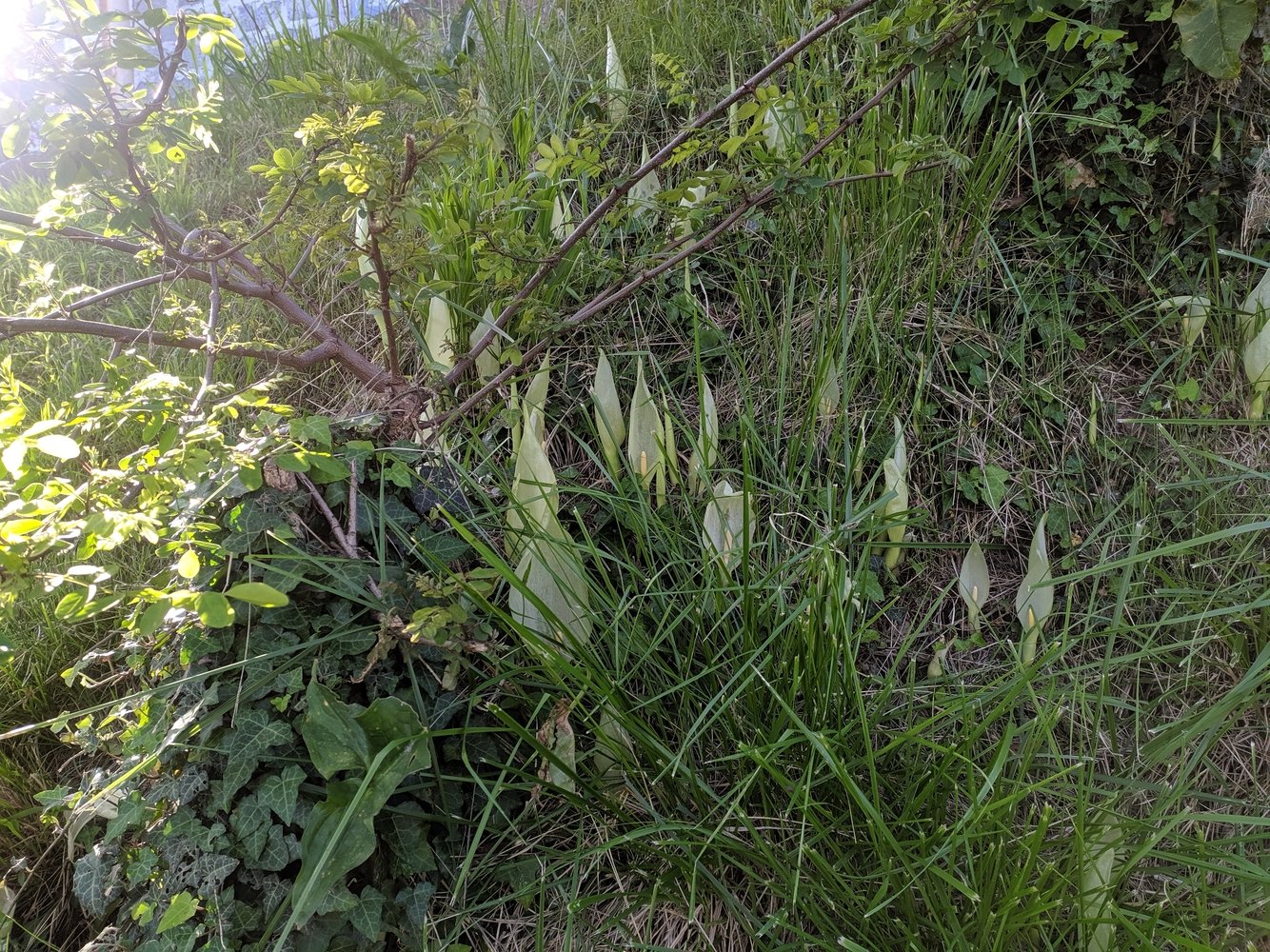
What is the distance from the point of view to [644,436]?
146 cm

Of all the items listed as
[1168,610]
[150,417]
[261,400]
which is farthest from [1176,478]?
[150,417]

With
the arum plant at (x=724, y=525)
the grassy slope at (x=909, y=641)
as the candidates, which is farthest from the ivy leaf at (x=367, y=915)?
the arum plant at (x=724, y=525)

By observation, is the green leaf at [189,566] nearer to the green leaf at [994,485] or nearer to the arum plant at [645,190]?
the arum plant at [645,190]

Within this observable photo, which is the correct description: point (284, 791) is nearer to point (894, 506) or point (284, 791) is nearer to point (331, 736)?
point (331, 736)

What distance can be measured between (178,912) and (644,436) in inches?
37.9

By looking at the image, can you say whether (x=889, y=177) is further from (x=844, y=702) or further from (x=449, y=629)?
(x=449, y=629)

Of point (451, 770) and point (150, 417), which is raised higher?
point (150, 417)

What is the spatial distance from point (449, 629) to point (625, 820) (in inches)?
15.1

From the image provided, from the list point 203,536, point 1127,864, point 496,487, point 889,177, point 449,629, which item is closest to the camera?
point 1127,864

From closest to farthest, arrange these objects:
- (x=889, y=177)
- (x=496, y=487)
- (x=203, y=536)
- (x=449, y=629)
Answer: (x=449, y=629)
(x=203, y=536)
(x=496, y=487)
(x=889, y=177)

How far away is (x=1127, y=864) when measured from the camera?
102 centimetres

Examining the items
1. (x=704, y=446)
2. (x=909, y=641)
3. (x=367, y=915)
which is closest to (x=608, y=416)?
(x=704, y=446)

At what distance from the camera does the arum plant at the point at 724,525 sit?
1337 millimetres

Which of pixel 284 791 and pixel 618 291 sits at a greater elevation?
pixel 618 291
